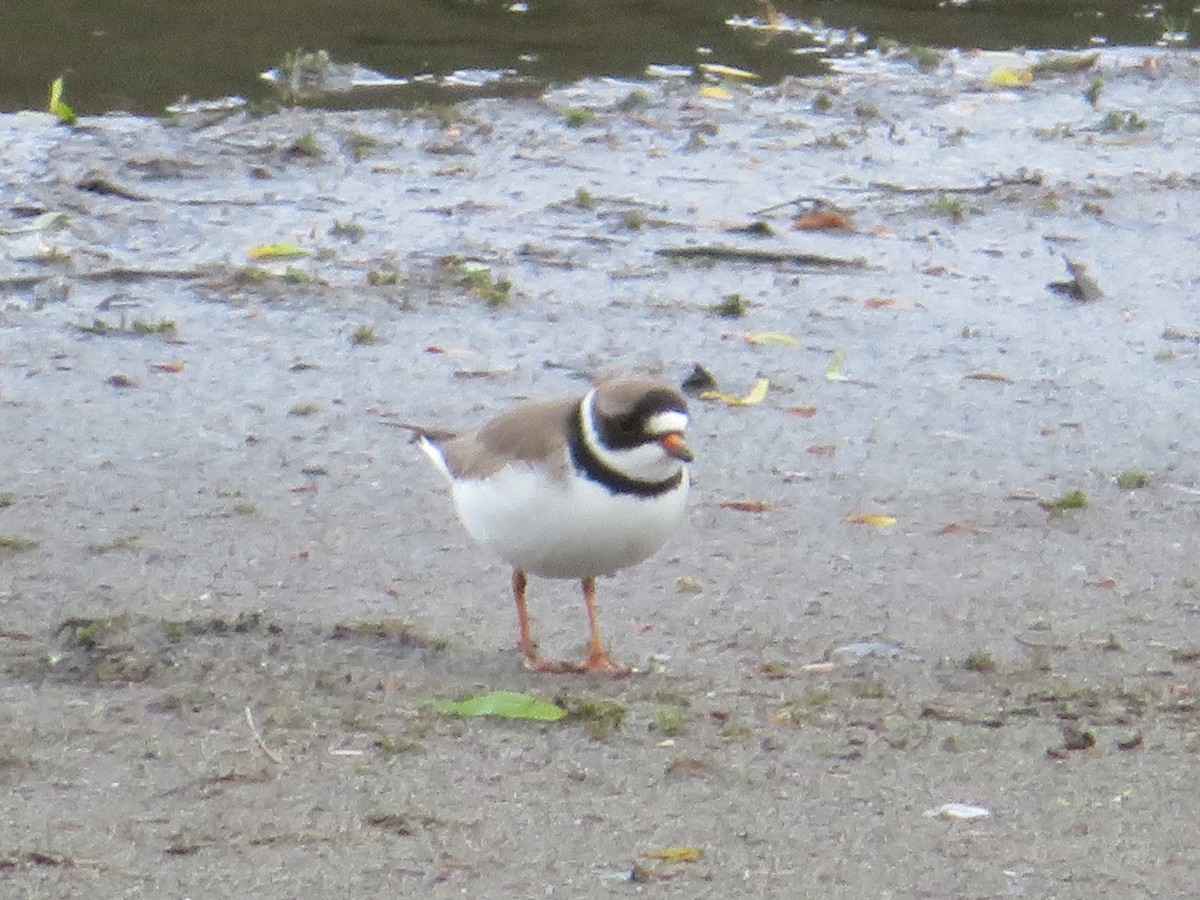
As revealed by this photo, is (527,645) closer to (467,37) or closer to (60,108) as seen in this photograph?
(60,108)

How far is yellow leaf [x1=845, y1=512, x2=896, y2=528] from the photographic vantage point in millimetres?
6922

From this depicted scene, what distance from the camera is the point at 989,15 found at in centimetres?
1522

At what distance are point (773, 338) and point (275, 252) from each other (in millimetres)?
2166

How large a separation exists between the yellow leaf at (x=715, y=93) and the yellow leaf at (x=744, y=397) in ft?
15.1

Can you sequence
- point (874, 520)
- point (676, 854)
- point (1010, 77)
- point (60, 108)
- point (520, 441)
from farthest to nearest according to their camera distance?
1. point (1010, 77)
2. point (60, 108)
3. point (874, 520)
4. point (520, 441)
5. point (676, 854)

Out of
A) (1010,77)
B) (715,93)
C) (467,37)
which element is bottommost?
(715,93)

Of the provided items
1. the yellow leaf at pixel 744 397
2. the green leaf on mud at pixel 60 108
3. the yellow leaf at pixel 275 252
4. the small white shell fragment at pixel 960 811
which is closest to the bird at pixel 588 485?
the small white shell fragment at pixel 960 811

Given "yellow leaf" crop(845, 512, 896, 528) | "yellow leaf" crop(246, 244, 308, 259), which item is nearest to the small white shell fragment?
"yellow leaf" crop(845, 512, 896, 528)

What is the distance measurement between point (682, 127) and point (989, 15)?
14.0 feet

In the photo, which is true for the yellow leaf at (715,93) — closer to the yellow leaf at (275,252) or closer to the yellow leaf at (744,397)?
the yellow leaf at (275,252)

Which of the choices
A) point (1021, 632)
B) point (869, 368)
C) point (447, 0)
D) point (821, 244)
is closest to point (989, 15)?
point (447, 0)

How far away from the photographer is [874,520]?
Result: 694 centimetres

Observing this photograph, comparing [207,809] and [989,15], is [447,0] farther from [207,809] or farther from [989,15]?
[207,809]

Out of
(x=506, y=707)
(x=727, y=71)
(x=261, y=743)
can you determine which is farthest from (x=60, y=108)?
(x=261, y=743)
